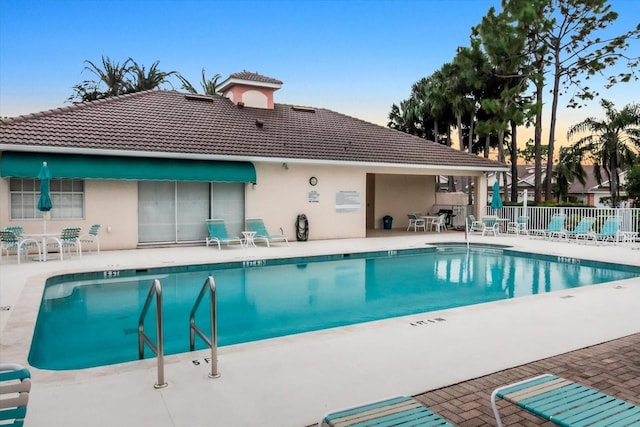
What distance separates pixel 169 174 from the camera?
18297 millimetres

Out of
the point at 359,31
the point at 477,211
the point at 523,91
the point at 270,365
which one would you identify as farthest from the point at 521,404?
the point at 523,91

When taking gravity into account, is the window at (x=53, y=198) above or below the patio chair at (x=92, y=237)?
above

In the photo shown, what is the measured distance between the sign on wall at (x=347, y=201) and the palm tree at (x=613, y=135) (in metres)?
28.9

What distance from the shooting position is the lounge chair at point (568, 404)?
11.0ft

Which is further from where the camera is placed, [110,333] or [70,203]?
[70,203]

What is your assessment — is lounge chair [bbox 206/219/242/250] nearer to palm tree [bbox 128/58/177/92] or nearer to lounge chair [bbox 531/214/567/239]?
lounge chair [bbox 531/214/567/239]

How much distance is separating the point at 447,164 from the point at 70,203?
58.3 feet

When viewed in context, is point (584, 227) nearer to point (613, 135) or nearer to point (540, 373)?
point (540, 373)

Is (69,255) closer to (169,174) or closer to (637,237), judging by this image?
(169,174)

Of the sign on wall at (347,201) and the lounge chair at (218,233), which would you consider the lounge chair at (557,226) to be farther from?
the lounge chair at (218,233)

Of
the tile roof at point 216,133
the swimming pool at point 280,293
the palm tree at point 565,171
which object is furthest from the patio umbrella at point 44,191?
the palm tree at point 565,171

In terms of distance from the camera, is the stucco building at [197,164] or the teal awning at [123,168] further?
the stucco building at [197,164]

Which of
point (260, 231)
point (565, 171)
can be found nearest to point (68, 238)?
point (260, 231)

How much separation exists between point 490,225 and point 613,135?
22.9 m
